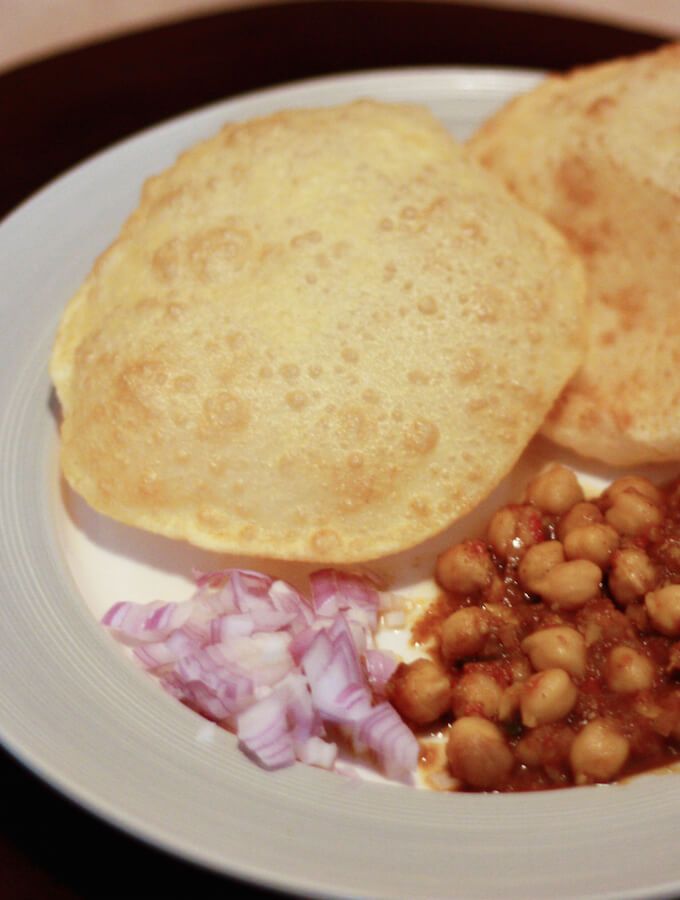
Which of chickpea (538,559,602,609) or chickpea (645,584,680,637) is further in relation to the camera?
chickpea (538,559,602,609)

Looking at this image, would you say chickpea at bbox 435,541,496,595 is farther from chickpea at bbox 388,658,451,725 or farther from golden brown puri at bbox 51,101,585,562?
chickpea at bbox 388,658,451,725

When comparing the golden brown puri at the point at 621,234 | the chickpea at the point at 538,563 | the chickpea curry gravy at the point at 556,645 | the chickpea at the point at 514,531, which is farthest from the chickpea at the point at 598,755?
the golden brown puri at the point at 621,234

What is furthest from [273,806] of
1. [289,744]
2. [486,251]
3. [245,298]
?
[486,251]

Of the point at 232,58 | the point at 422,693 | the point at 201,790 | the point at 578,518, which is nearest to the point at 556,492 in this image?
the point at 578,518

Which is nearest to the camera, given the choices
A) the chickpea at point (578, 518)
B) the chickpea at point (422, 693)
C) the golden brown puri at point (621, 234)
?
the chickpea at point (422, 693)

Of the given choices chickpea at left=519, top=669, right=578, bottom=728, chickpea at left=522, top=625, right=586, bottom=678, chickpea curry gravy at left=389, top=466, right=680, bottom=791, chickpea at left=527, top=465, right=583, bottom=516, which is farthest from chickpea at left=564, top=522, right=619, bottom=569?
chickpea at left=519, top=669, right=578, bottom=728

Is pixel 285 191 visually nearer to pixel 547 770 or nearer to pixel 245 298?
pixel 245 298

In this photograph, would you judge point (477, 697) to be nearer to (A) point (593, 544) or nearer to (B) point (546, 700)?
(B) point (546, 700)

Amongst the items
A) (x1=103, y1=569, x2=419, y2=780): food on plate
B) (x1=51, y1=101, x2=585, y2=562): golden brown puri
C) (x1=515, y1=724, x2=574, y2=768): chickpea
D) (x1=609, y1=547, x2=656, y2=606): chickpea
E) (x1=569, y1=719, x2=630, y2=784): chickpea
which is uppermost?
(x1=51, y1=101, x2=585, y2=562): golden brown puri

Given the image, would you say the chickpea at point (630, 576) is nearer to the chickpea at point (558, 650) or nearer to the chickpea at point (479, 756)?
the chickpea at point (558, 650)
